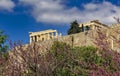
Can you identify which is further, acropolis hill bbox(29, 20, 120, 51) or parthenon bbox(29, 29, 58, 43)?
parthenon bbox(29, 29, 58, 43)

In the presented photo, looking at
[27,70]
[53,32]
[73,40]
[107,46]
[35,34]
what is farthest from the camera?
[35,34]

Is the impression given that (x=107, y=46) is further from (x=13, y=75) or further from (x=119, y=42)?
(x=13, y=75)

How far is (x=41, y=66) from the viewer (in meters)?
10.4

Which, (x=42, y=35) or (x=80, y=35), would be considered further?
(x=42, y=35)

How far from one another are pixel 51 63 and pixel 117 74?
6181mm

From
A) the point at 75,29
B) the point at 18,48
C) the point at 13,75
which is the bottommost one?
the point at 13,75

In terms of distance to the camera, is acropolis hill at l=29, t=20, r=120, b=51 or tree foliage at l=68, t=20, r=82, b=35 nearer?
acropolis hill at l=29, t=20, r=120, b=51

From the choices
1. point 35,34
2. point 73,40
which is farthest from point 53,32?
point 73,40

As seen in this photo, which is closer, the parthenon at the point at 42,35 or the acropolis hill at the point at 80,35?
the acropolis hill at the point at 80,35

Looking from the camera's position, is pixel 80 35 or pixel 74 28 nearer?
pixel 80 35

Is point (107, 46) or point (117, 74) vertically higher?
point (107, 46)

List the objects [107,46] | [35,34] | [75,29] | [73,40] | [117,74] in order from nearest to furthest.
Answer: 1. [117,74]
2. [107,46]
3. [73,40]
4. [75,29]
5. [35,34]

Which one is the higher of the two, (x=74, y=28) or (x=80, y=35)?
(x=74, y=28)

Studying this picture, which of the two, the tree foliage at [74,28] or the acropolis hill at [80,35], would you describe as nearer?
the acropolis hill at [80,35]
